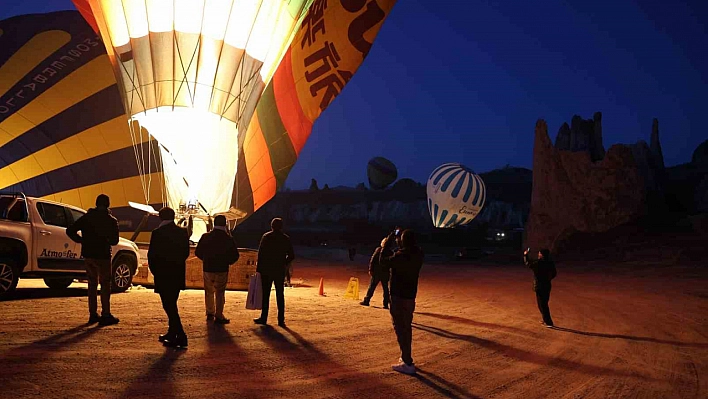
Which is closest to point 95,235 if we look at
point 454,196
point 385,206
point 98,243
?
point 98,243

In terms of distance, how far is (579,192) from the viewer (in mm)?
28625

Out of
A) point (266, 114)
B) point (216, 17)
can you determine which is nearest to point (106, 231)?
point (216, 17)

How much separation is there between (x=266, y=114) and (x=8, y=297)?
1197 cm

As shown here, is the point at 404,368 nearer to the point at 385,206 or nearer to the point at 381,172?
the point at 381,172

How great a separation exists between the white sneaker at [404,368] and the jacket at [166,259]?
2.41 m

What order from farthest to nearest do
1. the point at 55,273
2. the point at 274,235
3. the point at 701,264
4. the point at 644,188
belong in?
the point at 644,188 → the point at 701,264 → the point at 55,273 → the point at 274,235

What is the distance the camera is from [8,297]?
8.64 metres

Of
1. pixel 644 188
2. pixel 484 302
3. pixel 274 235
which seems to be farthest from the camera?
pixel 644 188

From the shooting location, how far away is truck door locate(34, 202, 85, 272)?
29.4 feet

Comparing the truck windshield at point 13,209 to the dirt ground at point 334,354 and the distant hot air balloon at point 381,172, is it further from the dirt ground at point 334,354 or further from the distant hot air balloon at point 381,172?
the distant hot air balloon at point 381,172

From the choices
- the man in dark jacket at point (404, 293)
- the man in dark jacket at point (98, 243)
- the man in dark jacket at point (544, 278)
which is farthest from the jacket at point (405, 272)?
the man in dark jacket at point (544, 278)

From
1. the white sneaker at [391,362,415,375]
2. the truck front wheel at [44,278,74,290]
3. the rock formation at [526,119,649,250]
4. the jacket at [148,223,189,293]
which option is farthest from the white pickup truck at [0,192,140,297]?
the rock formation at [526,119,649,250]

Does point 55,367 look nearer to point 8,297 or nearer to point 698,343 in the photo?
point 8,297

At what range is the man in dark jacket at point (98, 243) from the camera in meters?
6.61
